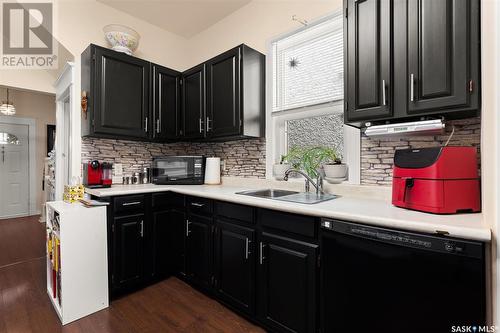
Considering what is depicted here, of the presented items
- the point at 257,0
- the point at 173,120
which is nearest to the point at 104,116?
the point at 173,120

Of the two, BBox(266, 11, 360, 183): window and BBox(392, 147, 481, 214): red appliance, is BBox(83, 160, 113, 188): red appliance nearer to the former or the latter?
BBox(266, 11, 360, 183): window

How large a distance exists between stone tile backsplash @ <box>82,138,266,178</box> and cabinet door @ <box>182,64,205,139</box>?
37cm

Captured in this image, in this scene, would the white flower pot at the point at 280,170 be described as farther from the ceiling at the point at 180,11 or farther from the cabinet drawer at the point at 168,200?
the ceiling at the point at 180,11

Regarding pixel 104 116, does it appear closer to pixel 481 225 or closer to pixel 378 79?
pixel 378 79

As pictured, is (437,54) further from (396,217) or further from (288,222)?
(288,222)

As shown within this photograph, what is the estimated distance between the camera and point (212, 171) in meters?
2.85

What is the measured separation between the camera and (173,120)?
2.91m

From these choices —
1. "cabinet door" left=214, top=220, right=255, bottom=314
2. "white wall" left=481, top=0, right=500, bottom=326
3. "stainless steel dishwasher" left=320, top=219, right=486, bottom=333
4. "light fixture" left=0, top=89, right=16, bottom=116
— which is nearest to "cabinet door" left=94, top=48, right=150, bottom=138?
"cabinet door" left=214, top=220, right=255, bottom=314

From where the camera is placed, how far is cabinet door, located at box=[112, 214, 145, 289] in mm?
2090

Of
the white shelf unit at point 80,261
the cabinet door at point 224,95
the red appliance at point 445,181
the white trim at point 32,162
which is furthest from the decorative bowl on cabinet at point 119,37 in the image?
the white trim at point 32,162

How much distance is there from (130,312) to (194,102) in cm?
209

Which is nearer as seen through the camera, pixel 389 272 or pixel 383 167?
pixel 389 272

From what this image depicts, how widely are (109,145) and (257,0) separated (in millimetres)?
2259

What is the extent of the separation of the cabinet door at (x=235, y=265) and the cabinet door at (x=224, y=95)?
3.22ft
